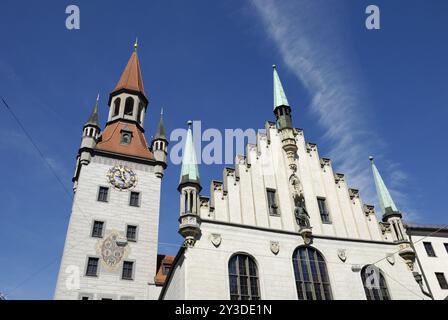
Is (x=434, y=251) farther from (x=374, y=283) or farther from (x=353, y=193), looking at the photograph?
(x=374, y=283)

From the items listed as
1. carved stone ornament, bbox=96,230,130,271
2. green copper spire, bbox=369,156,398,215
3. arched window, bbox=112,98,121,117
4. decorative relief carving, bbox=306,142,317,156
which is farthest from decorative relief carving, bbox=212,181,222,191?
arched window, bbox=112,98,121,117

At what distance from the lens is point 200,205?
19938 mm

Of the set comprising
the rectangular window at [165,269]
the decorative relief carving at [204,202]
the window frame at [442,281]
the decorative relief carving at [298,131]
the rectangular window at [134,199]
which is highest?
the rectangular window at [134,199]

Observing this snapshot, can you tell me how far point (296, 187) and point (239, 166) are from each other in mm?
3812

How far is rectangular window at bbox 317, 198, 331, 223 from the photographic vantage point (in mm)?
22467

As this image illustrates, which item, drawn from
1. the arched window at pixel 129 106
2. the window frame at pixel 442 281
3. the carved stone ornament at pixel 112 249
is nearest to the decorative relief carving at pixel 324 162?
the window frame at pixel 442 281

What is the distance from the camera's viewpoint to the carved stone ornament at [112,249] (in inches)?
1199

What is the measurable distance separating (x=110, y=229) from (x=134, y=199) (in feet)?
13.4

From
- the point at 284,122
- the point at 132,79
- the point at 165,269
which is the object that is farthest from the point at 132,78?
the point at 284,122

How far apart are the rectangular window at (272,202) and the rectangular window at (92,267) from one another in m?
16.7

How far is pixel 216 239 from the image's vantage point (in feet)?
61.9

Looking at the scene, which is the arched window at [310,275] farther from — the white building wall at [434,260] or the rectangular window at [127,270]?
the rectangular window at [127,270]

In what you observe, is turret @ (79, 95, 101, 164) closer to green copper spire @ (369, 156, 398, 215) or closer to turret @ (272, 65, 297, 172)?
turret @ (272, 65, 297, 172)

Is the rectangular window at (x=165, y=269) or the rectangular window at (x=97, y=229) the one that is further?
the rectangular window at (x=165, y=269)
